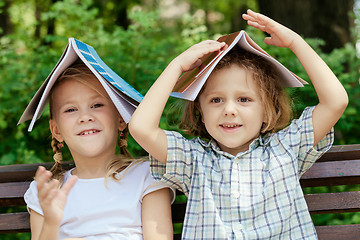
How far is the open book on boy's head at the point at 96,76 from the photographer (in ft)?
8.16

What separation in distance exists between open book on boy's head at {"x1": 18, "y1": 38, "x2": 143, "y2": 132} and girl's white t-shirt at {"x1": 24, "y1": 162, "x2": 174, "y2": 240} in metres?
0.38

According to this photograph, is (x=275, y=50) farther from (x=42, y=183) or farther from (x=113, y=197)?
(x=42, y=183)

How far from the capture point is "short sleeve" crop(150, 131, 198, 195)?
2.44 m

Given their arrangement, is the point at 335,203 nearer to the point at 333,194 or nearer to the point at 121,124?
the point at 333,194

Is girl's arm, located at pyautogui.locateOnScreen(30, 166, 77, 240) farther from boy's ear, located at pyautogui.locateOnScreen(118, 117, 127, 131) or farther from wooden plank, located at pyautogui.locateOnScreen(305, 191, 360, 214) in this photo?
wooden plank, located at pyautogui.locateOnScreen(305, 191, 360, 214)

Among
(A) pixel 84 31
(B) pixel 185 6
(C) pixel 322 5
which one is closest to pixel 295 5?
(C) pixel 322 5

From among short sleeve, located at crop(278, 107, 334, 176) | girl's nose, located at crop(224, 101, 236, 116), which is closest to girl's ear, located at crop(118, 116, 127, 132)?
girl's nose, located at crop(224, 101, 236, 116)

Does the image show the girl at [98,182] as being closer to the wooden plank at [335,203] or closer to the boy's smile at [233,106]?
the boy's smile at [233,106]

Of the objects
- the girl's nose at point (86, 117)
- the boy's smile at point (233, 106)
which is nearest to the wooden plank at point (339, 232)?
the boy's smile at point (233, 106)

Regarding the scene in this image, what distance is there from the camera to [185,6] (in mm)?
16656

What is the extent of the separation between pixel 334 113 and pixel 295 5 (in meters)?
4.26

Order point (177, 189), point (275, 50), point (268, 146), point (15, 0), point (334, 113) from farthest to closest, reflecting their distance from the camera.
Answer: point (15, 0)
point (275, 50)
point (177, 189)
point (268, 146)
point (334, 113)

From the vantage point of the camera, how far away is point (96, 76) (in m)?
2.53

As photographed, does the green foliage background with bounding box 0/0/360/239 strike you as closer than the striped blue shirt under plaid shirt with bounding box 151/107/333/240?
No
